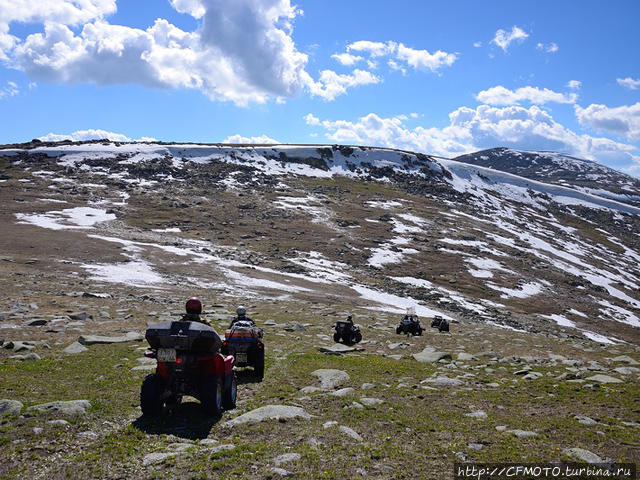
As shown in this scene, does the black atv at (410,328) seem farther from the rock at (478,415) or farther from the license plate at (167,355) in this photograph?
the license plate at (167,355)

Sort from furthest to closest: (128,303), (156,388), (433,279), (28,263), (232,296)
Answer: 1. (433,279)
2. (28,263)
3. (232,296)
4. (128,303)
5. (156,388)

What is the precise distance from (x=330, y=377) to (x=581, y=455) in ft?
24.7

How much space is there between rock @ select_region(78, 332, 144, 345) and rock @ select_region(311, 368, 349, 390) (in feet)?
26.5

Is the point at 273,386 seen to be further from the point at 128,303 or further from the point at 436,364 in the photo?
the point at 128,303

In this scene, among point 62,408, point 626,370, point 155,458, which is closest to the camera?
→ point 155,458

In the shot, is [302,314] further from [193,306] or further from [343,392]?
[193,306]

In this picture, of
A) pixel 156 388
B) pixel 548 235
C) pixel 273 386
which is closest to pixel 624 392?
pixel 273 386

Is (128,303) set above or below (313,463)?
below

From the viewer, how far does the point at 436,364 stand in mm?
17219

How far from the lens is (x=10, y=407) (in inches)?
357

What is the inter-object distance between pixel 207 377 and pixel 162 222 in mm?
65097

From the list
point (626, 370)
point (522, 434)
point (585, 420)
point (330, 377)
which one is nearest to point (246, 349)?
point (330, 377)

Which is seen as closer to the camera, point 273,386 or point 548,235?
point 273,386

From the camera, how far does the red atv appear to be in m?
9.30
